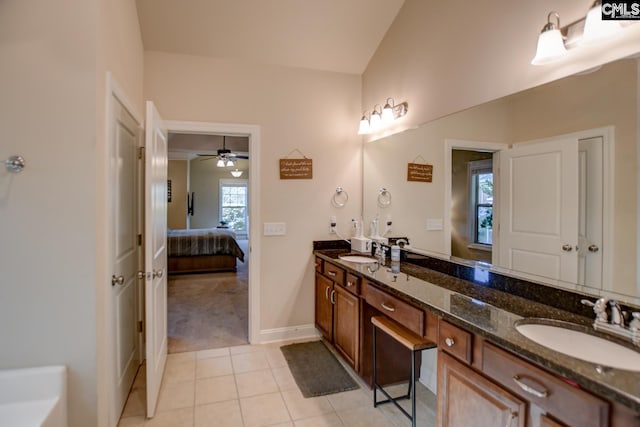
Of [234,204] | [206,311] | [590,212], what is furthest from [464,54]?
[234,204]

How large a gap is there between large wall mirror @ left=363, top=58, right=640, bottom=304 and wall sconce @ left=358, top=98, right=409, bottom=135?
0.39 meters

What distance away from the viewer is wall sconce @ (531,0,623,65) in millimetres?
1415

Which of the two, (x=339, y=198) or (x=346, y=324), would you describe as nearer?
(x=346, y=324)

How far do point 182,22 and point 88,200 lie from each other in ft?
5.88

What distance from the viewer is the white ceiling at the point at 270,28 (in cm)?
267

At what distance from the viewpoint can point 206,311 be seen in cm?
422

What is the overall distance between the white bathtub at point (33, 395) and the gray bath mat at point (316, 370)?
4.77ft

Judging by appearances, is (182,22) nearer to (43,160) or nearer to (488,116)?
(43,160)

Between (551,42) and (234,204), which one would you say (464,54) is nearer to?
(551,42)

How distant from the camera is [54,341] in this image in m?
1.67

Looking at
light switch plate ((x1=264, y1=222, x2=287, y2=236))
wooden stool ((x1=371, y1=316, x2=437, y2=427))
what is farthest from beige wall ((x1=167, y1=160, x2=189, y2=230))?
wooden stool ((x1=371, y1=316, x2=437, y2=427))

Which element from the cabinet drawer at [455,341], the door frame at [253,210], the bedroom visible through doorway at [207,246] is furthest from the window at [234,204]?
the cabinet drawer at [455,341]

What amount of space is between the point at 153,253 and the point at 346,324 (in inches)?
58.5

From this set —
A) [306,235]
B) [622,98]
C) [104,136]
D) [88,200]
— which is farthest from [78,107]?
[622,98]
